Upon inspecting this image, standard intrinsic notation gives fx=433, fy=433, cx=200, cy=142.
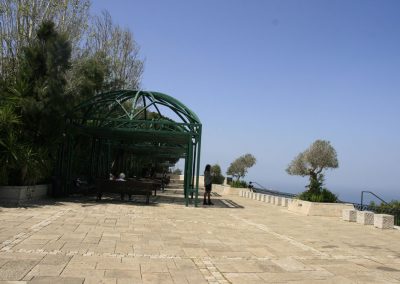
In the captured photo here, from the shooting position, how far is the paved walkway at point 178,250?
577cm

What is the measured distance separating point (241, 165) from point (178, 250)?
135 feet

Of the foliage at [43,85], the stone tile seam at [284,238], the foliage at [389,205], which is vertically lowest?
the stone tile seam at [284,238]

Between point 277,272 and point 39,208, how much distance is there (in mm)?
7860

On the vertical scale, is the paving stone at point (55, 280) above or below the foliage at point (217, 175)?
below

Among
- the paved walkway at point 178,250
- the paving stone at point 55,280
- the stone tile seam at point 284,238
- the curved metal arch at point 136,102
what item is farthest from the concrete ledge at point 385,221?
the paving stone at point 55,280

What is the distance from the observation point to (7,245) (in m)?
6.82

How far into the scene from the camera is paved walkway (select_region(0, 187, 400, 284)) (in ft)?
18.9

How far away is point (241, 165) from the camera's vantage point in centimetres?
4834

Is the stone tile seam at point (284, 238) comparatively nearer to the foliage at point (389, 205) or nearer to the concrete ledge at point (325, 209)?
the concrete ledge at point (325, 209)

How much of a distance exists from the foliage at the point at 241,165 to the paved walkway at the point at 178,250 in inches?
1399

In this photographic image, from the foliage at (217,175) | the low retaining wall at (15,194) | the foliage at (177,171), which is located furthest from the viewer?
the foliage at (177,171)

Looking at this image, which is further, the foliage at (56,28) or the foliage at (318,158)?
the foliage at (318,158)

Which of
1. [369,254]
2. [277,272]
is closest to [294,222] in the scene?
[369,254]

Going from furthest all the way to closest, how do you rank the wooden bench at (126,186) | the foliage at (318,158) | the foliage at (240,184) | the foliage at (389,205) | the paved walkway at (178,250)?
the foliage at (318,158)
the foliage at (240,184)
the wooden bench at (126,186)
the foliage at (389,205)
the paved walkway at (178,250)
